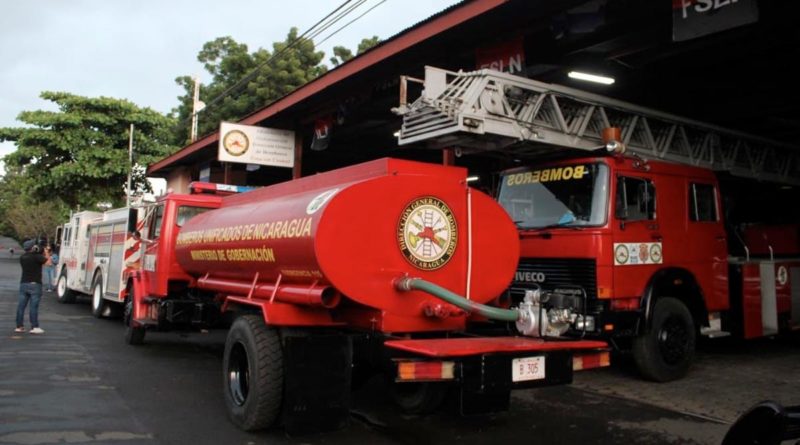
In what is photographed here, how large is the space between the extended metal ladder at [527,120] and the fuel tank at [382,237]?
168cm

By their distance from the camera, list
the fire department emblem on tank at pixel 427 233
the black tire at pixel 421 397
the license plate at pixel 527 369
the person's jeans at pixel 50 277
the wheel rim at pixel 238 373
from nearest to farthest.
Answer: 1. the license plate at pixel 527 369
2. the fire department emblem on tank at pixel 427 233
3. the wheel rim at pixel 238 373
4. the black tire at pixel 421 397
5. the person's jeans at pixel 50 277

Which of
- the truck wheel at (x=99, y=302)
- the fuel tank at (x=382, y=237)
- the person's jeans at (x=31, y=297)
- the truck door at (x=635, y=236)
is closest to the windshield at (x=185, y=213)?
the fuel tank at (x=382, y=237)

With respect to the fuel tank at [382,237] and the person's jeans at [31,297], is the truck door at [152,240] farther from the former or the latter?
the fuel tank at [382,237]

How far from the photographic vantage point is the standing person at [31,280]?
36.5 ft

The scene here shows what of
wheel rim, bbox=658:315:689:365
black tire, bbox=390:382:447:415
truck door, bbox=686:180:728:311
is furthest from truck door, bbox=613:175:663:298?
black tire, bbox=390:382:447:415

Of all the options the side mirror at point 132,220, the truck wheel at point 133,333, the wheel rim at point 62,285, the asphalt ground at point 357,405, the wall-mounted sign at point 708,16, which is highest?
the wall-mounted sign at point 708,16

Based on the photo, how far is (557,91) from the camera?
7.57 meters

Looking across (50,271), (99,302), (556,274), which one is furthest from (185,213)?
(50,271)

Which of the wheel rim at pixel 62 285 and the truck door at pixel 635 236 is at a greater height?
the truck door at pixel 635 236

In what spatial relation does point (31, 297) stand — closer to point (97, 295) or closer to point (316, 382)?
point (97, 295)

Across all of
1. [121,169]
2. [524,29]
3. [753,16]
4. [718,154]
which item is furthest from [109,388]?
[121,169]

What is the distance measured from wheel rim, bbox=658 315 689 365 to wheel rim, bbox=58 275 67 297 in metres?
16.7

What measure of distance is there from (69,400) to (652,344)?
6519 mm

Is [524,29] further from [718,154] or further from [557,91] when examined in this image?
[718,154]
